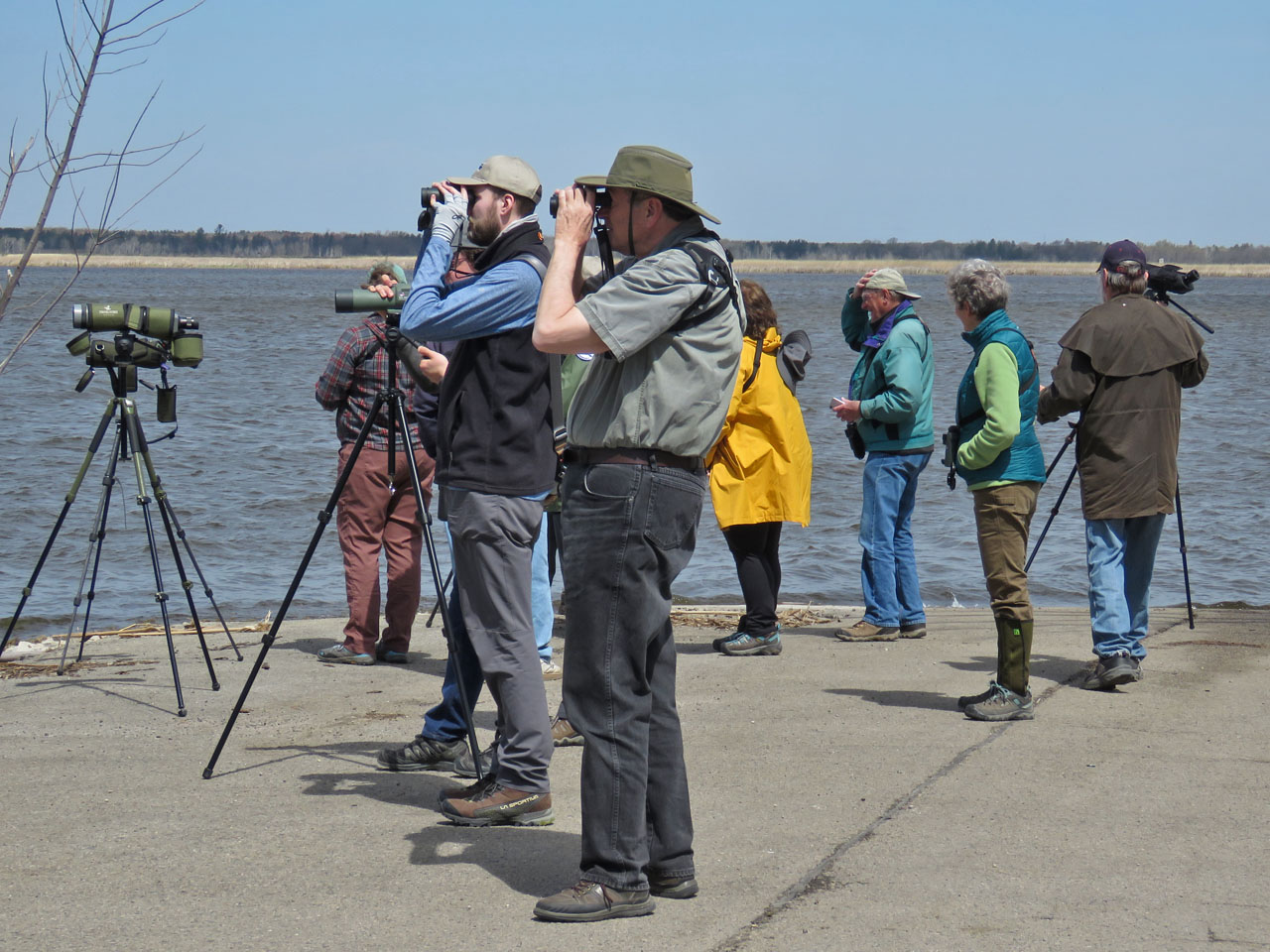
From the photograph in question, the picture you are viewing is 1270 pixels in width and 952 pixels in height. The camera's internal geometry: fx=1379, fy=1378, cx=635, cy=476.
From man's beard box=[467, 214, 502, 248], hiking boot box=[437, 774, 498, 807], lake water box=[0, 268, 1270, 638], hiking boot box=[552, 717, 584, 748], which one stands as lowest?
lake water box=[0, 268, 1270, 638]

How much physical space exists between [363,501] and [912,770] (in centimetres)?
347

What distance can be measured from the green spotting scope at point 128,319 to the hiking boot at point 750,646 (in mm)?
3101

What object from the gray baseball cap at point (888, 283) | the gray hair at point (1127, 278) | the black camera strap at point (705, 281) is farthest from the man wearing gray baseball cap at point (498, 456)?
the gray baseball cap at point (888, 283)

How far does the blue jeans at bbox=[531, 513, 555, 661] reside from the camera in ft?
20.9

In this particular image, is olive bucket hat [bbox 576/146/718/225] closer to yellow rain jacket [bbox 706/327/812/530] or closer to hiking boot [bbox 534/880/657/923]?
hiking boot [bbox 534/880/657/923]

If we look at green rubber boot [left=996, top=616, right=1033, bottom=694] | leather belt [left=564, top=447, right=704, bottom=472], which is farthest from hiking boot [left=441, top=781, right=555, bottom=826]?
green rubber boot [left=996, top=616, right=1033, bottom=694]

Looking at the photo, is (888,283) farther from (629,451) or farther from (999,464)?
(629,451)

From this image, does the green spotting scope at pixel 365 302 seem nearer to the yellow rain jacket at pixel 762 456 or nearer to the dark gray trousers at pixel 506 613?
the dark gray trousers at pixel 506 613

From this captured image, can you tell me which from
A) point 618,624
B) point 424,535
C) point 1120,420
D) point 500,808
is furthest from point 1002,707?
point 618,624

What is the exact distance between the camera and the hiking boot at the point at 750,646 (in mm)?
7199

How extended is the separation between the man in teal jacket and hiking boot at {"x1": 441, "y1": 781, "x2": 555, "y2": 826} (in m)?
3.54

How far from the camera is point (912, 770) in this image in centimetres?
496

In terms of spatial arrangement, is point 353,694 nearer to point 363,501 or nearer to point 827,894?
point 363,501

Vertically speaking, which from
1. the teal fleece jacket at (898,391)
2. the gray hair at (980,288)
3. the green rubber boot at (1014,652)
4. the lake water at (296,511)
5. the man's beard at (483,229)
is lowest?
the lake water at (296,511)
